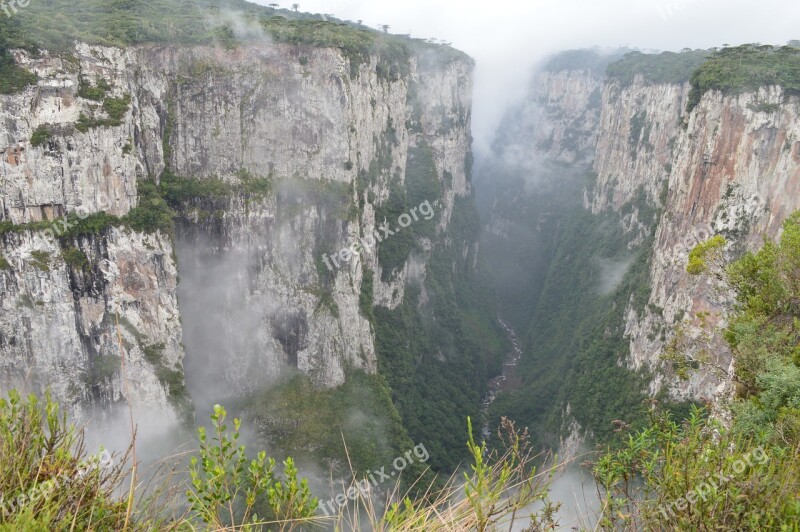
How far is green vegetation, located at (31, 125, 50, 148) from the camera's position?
83.4ft

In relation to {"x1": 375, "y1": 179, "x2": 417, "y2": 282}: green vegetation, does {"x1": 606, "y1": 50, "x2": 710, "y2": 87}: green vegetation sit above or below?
above

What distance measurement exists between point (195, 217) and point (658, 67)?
57.8 m

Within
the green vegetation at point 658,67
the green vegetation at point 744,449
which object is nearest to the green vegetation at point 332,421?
the green vegetation at point 744,449

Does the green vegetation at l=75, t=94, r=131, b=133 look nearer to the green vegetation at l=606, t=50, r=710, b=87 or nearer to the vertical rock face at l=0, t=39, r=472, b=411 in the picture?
the vertical rock face at l=0, t=39, r=472, b=411

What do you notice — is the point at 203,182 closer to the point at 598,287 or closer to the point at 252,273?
the point at 252,273

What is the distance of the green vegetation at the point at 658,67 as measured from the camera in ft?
195

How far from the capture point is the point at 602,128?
8100 cm

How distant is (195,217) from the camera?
114 feet

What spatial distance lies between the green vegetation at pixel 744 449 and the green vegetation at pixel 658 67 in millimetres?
53326

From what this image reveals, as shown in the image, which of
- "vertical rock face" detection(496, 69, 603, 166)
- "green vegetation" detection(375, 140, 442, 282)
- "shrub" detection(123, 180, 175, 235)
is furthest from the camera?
"vertical rock face" detection(496, 69, 603, 166)

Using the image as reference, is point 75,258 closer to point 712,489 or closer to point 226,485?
point 226,485

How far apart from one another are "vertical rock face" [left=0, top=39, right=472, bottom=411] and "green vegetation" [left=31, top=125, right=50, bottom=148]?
0.18 feet

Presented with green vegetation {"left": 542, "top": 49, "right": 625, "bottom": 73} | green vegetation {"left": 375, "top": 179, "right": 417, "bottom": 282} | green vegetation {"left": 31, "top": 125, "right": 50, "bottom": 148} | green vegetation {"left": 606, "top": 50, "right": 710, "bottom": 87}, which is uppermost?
green vegetation {"left": 542, "top": 49, "right": 625, "bottom": 73}

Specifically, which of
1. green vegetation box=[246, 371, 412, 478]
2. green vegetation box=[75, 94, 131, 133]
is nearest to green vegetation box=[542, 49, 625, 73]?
green vegetation box=[246, 371, 412, 478]
